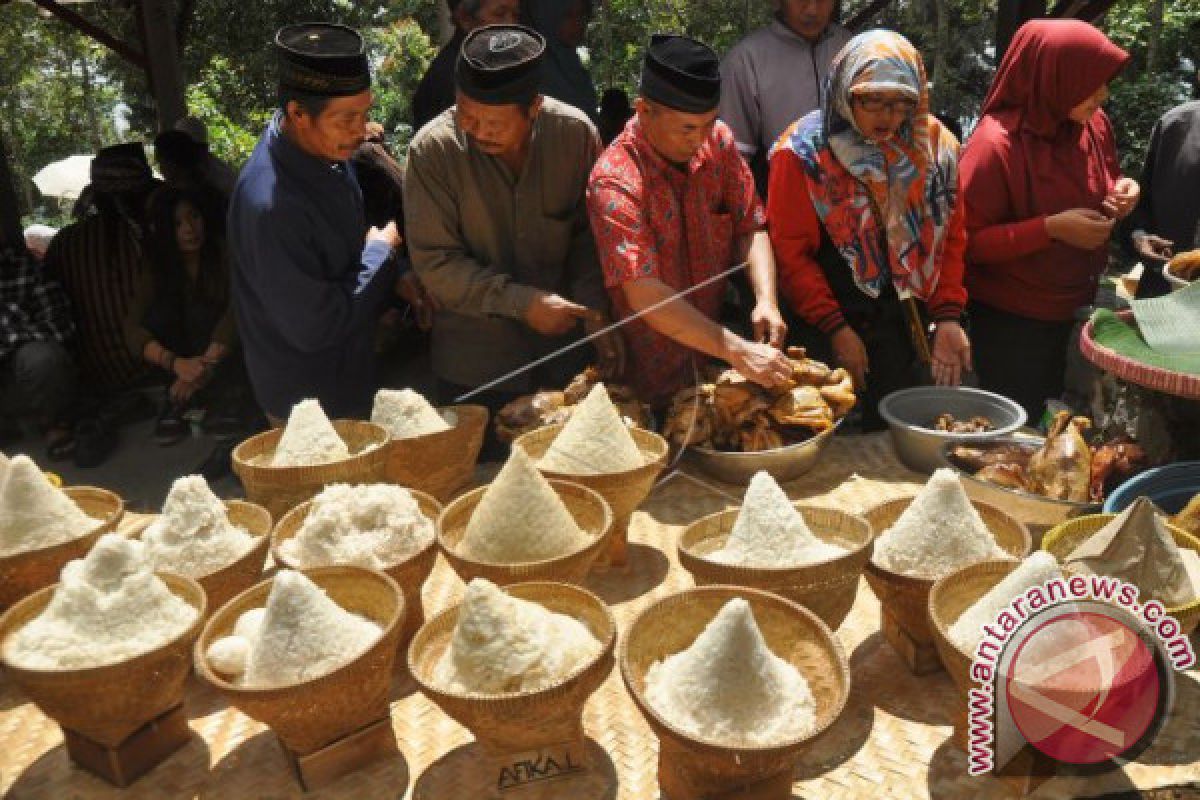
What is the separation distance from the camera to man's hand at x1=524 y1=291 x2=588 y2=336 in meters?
2.27

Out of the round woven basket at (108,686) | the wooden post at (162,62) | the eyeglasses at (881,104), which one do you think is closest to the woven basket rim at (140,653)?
the round woven basket at (108,686)

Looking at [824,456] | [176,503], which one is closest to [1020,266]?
[824,456]

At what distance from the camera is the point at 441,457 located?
79.6 inches

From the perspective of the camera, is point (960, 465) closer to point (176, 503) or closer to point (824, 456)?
point (824, 456)

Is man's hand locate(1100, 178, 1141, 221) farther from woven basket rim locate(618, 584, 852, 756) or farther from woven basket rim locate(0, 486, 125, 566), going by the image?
woven basket rim locate(0, 486, 125, 566)

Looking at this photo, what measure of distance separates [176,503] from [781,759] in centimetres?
110

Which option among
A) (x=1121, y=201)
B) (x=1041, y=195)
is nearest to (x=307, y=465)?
(x=1041, y=195)

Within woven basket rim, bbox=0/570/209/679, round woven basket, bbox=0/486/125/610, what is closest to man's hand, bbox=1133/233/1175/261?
woven basket rim, bbox=0/570/209/679

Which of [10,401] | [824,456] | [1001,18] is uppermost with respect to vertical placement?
[1001,18]

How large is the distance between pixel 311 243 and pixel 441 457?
0.81 m

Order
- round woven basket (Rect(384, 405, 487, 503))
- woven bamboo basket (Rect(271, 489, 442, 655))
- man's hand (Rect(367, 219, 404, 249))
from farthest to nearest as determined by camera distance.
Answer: man's hand (Rect(367, 219, 404, 249)) → round woven basket (Rect(384, 405, 487, 503)) → woven bamboo basket (Rect(271, 489, 442, 655))

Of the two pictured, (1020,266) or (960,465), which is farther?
(1020,266)

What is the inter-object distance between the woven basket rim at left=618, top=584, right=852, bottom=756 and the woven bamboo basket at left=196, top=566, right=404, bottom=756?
333 millimetres

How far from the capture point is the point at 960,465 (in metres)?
1.99
